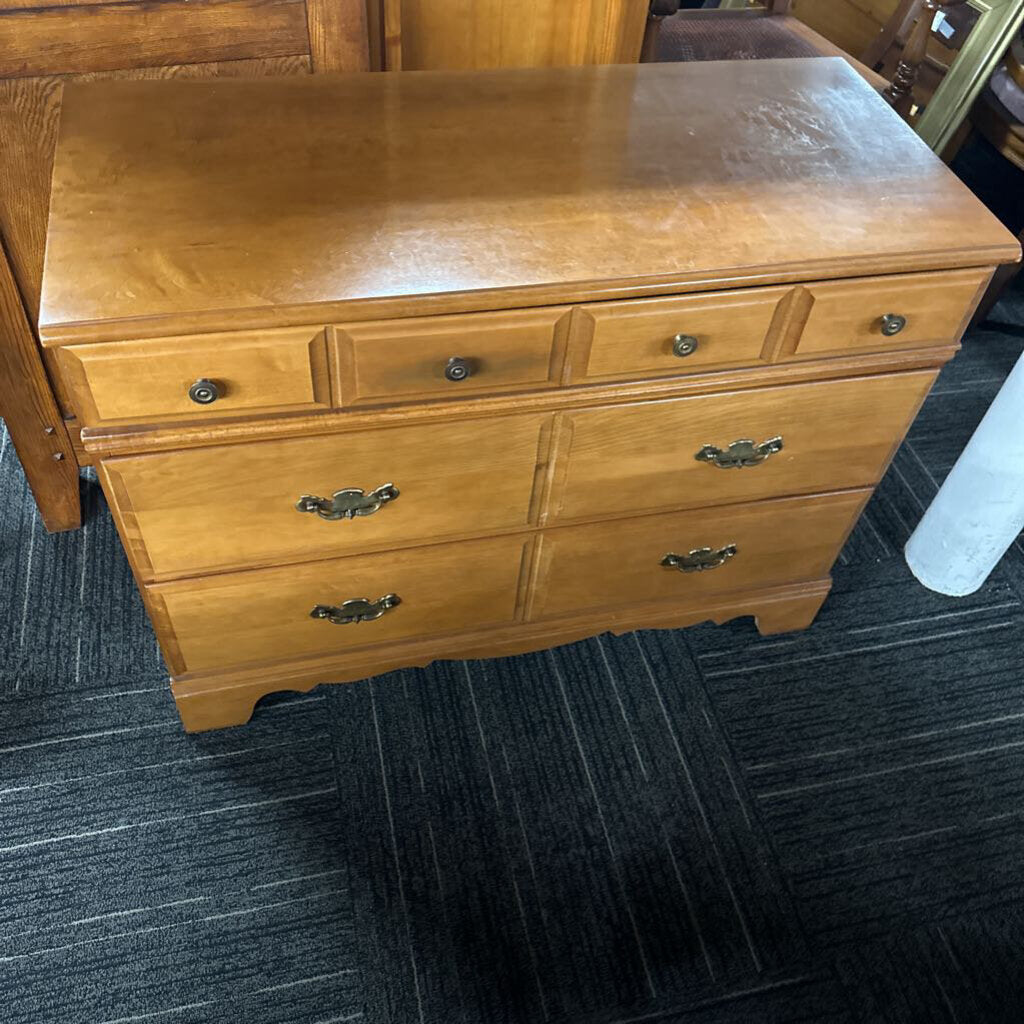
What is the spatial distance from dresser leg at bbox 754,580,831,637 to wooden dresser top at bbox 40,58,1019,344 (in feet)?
2.51

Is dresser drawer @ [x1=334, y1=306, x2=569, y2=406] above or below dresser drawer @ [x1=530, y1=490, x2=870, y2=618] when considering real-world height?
above

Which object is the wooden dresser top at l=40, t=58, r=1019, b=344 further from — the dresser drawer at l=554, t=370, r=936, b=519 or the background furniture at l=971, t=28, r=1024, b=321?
the background furniture at l=971, t=28, r=1024, b=321

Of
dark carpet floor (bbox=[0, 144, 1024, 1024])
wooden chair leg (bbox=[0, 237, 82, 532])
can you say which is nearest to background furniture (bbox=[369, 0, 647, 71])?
wooden chair leg (bbox=[0, 237, 82, 532])

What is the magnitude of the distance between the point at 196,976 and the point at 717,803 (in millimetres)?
891

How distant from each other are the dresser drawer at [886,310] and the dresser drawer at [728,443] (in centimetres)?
8

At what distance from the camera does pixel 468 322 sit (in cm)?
118

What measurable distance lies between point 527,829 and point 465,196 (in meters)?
Answer: 1.03

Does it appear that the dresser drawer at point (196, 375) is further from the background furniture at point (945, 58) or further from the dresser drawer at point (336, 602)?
the background furniture at point (945, 58)

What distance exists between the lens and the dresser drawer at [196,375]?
1.11m

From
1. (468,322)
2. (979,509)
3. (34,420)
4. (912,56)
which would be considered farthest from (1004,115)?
(34,420)

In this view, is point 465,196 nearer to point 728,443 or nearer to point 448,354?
point 448,354

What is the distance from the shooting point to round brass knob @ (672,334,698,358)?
50.1 inches

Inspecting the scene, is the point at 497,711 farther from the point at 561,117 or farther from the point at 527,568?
the point at 561,117

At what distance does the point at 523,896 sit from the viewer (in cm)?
158
